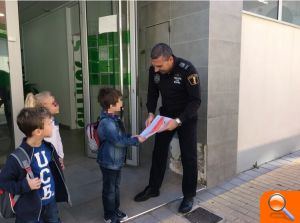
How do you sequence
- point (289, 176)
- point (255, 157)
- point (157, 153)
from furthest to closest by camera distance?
1. point (255, 157)
2. point (289, 176)
3. point (157, 153)

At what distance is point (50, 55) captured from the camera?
7.54 m

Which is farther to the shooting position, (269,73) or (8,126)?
(269,73)

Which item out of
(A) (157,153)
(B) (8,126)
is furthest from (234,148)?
(B) (8,126)

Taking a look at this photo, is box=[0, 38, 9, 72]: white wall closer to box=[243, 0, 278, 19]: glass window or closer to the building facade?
the building facade

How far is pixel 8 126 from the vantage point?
2826mm

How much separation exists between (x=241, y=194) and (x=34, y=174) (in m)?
2.35

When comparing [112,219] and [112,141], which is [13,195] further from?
[112,219]

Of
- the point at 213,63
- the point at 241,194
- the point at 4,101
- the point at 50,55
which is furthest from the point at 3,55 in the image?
the point at 50,55

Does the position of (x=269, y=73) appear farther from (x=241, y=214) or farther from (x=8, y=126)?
(x=8, y=126)

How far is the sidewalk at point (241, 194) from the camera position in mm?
2775

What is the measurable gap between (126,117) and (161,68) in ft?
4.94

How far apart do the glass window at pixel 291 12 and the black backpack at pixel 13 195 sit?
4.17 m

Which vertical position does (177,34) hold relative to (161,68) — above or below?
above

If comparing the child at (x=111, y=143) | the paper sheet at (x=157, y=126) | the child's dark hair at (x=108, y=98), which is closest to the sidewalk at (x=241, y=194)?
the child at (x=111, y=143)
